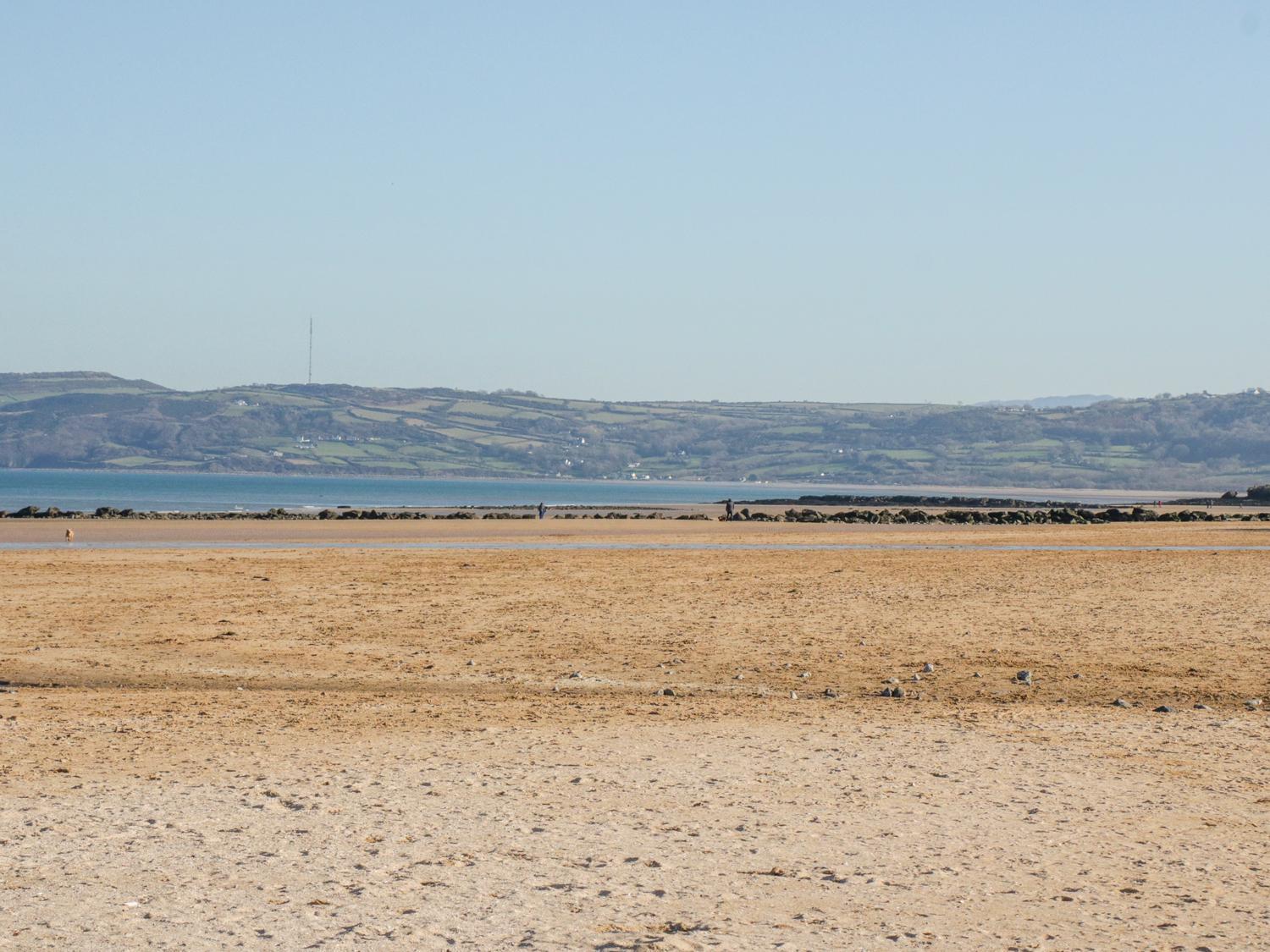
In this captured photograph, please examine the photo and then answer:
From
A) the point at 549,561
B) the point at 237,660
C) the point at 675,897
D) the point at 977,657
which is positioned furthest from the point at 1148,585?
the point at 675,897

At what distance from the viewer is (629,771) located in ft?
35.6

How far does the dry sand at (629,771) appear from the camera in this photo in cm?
747

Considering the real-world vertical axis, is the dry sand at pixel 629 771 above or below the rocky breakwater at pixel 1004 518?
below

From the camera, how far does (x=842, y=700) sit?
46.9ft

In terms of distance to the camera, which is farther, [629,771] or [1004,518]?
[1004,518]

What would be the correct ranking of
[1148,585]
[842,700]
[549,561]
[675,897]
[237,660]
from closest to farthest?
[675,897] < [842,700] < [237,660] < [1148,585] < [549,561]

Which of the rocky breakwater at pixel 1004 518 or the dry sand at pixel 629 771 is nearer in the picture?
the dry sand at pixel 629 771

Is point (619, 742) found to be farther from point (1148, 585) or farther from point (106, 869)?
point (1148, 585)

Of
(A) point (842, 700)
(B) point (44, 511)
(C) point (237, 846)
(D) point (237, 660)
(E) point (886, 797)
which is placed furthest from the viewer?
(B) point (44, 511)

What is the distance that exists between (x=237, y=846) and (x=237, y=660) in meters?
8.68

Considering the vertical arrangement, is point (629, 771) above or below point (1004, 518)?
below

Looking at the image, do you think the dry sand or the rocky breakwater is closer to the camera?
the dry sand

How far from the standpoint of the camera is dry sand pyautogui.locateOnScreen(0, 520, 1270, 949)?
7469 mm

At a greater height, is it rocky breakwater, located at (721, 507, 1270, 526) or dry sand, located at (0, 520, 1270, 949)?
rocky breakwater, located at (721, 507, 1270, 526)
